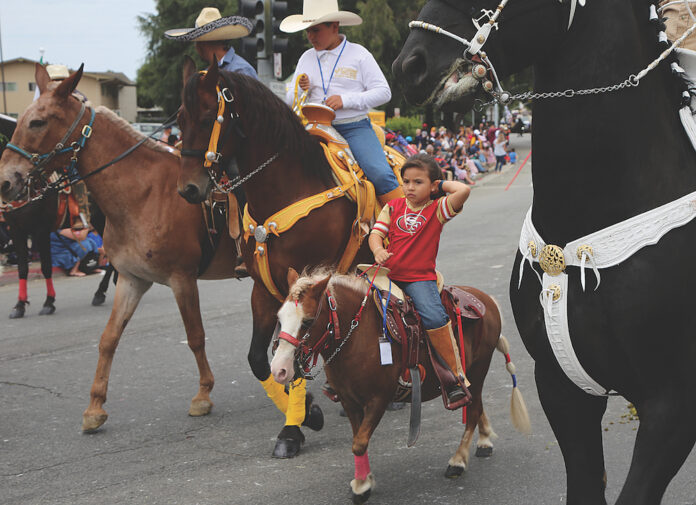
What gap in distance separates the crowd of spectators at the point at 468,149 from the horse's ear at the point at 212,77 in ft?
65.3

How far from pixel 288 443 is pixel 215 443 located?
0.59 metres

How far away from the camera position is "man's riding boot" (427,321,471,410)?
4414 millimetres

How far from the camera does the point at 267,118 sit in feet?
16.5

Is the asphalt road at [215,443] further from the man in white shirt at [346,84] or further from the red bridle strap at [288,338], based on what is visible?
the man in white shirt at [346,84]

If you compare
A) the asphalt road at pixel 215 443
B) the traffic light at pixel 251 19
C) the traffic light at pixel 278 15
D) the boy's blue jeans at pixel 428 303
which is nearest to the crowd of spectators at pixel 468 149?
the traffic light at pixel 278 15

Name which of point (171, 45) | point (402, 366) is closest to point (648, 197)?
point (402, 366)

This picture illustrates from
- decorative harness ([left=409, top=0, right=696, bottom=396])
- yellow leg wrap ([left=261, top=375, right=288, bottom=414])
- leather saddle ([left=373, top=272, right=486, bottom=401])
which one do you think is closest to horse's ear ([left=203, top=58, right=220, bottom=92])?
leather saddle ([left=373, top=272, right=486, bottom=401])

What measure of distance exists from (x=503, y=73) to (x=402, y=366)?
227 centimetres

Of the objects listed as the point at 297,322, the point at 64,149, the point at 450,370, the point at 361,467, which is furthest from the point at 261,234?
the point at 64,149

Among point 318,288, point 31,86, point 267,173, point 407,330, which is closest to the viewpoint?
point 318,288

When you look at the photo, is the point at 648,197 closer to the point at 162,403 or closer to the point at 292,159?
the point at 292,159

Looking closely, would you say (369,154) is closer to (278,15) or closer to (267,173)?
(267,173)

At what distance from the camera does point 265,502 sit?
14.3 feet

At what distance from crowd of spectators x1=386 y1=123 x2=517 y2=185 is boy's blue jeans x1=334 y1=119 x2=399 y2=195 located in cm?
1921
